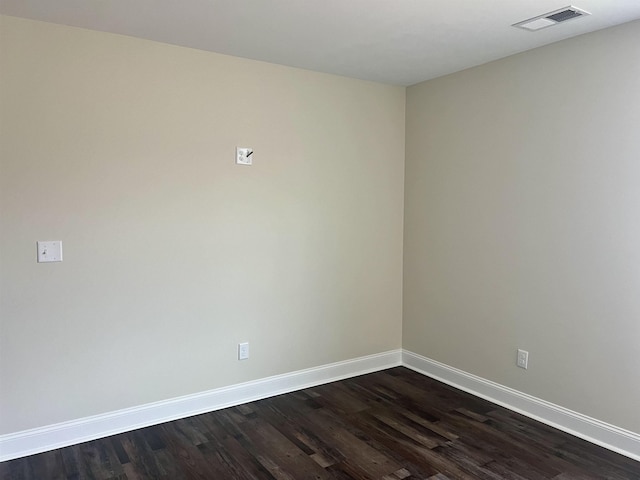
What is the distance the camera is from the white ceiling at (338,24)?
238 centimetres

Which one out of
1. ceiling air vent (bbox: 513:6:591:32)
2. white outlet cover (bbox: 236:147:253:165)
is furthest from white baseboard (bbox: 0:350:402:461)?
ceiling air vent (bbox: 513:6:591:32)

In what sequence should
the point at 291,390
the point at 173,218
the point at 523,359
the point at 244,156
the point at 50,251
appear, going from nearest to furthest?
the point at 50,251
the point at 173,218
the point at 523,359
the point at 244,156
the point at 291,390

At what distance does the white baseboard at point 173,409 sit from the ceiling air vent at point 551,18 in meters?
2.78

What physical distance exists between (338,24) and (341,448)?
249 centimetres

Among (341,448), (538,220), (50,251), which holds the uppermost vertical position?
(538,220)

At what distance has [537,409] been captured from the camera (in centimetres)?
318

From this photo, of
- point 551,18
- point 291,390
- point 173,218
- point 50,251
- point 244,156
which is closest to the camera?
point 551,18

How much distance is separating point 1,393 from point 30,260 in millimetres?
763

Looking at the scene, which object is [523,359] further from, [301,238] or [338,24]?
[338,24]

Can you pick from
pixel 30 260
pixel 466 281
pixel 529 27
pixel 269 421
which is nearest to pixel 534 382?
pixel 466 281

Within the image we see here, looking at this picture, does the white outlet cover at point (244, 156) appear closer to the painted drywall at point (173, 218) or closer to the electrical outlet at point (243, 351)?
the painted drywall at point (173, 218)

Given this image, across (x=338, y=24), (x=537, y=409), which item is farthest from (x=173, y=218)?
(x=537, y=409)

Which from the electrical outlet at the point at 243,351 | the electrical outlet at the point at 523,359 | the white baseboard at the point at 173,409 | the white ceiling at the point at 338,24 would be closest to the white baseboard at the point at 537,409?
the electrical outlet at the point at 523,359

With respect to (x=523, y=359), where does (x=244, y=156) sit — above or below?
above
